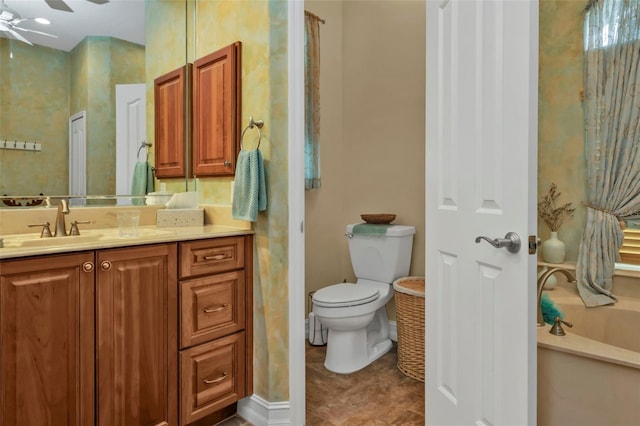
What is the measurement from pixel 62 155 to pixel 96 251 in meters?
0.75

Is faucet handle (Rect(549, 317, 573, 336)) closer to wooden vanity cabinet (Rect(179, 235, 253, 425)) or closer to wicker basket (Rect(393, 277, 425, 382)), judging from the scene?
wicker basket (Rect(393, 277, 425, 382))

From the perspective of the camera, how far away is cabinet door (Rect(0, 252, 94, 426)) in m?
1.20

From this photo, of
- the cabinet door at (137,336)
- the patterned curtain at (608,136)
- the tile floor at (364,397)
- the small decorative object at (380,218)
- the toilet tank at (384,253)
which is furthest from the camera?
the small decorative object at (380,218)

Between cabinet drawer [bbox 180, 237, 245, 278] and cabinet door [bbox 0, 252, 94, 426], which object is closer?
cabinet door [bbox 0, 252, 94, 426]

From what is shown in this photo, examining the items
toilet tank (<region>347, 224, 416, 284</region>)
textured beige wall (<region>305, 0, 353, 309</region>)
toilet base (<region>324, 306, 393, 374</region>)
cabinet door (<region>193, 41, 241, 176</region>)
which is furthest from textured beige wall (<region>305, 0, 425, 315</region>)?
cabinet door (<region>193, 41, 241, 176</region>)

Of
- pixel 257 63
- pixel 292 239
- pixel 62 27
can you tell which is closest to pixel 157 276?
pixel 292 239

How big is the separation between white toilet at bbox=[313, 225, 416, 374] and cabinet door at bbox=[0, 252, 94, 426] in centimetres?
130

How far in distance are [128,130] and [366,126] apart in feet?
5.73

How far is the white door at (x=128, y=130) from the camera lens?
204cm

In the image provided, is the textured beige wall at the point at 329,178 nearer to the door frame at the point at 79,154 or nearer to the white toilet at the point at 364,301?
the white toilet at the point at 364,301

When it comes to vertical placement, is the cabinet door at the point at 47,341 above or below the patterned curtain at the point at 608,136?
below

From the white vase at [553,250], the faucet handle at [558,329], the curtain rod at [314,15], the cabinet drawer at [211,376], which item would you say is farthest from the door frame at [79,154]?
the white vase at [553,250]

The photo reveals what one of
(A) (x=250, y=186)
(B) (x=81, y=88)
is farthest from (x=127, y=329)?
(B) (x=81, y=88)

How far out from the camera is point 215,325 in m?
1.75
